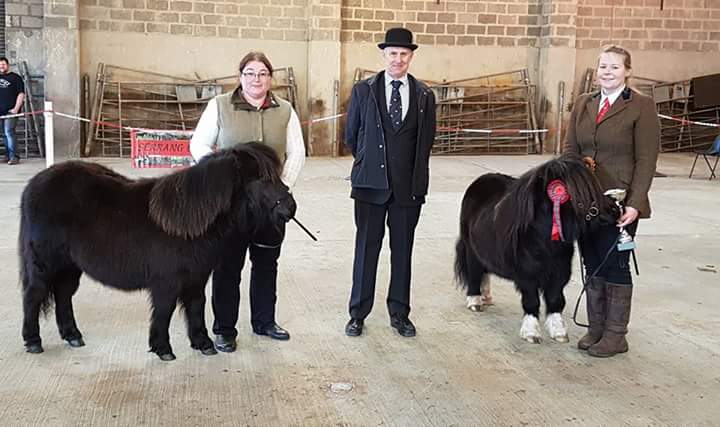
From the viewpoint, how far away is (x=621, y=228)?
11.4 feet

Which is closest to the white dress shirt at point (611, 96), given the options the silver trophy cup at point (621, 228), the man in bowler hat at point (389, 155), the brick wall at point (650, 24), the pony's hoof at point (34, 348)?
the silver trophy cup at point (621, 228)

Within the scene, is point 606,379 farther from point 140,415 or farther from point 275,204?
point 140,415

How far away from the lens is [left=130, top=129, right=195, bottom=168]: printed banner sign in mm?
9828

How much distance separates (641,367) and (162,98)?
10300 mm

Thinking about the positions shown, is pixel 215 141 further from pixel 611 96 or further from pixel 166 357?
pixel 611 96

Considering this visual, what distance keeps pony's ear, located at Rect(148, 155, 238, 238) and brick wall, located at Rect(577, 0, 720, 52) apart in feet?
39.7

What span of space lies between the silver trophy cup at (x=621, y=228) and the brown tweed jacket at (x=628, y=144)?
4 centimetres

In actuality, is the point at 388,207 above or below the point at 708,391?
above

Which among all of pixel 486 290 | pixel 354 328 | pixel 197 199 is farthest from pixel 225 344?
pixel 486 290

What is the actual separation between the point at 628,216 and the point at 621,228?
0.23 ft

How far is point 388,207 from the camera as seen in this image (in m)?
3.85

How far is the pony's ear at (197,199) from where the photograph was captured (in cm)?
318

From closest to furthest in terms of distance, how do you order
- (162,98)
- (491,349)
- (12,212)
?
(491,349) → (12,212) → (162,98)

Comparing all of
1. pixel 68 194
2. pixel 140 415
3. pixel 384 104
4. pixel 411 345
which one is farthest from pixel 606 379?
pixel 68 194
